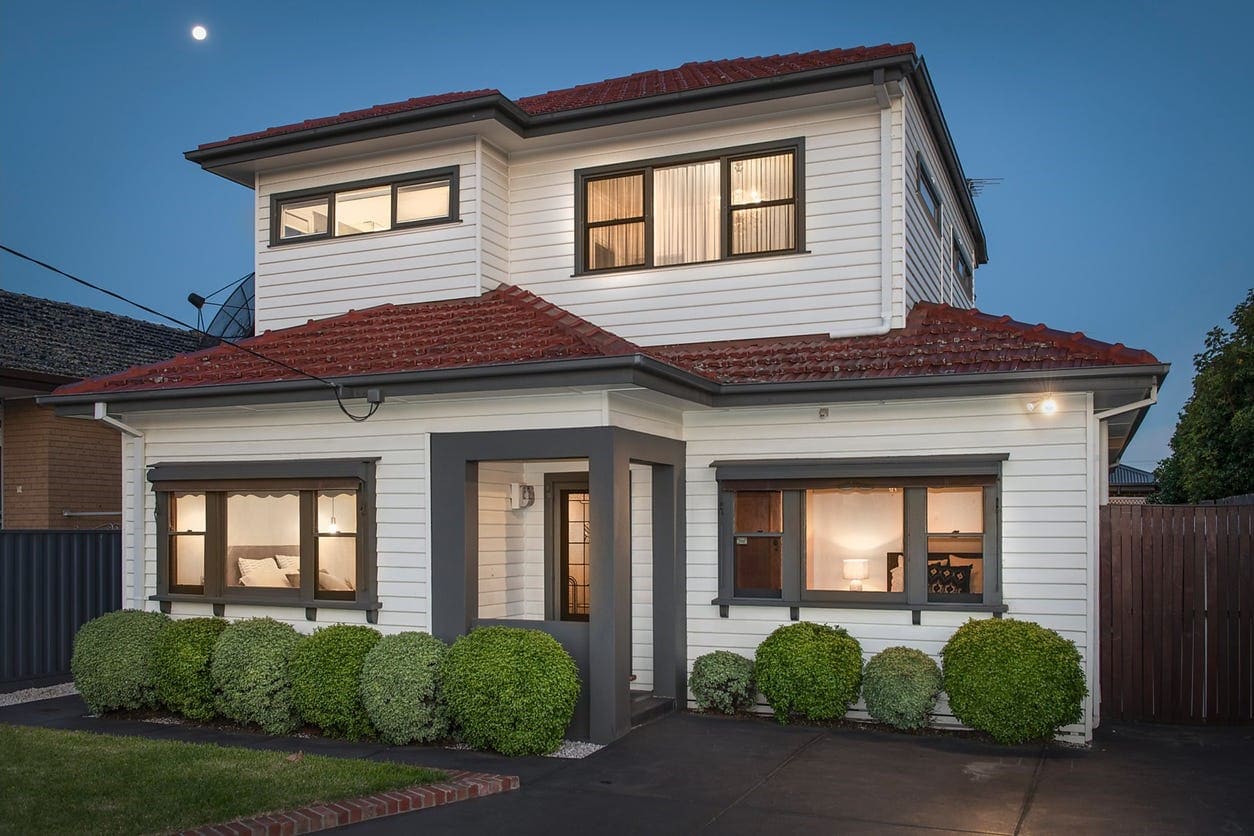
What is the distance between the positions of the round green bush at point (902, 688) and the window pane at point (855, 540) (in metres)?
0.85

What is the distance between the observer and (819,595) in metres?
10.8

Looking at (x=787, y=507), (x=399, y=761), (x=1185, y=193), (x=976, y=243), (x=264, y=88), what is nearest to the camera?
(x=399, y=761)

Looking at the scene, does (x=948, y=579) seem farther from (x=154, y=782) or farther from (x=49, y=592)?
(x=49, y=592)

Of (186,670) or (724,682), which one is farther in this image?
(724,682)

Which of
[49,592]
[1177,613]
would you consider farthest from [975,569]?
[49,592]

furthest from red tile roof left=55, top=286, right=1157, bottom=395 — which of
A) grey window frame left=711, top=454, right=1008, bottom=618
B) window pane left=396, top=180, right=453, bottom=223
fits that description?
window pane left=396, top=180, right=453, bottom=223

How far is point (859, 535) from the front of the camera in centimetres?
1098

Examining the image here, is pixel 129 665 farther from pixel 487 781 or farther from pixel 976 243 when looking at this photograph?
pixel 976 243

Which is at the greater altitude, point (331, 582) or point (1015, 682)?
point (331, 582)

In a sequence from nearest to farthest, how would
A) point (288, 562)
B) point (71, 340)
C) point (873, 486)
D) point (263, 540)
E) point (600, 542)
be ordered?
point (600, 542)
point (873, 486)
point (288, 562)
point (263, 540)
point (71, 340)

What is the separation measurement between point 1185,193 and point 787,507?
8986 centimetres

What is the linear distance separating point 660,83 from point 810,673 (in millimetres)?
7359

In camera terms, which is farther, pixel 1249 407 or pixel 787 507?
pixel 1249 407

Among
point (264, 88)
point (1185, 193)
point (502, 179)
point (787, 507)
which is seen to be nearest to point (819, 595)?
point (787, 507)
